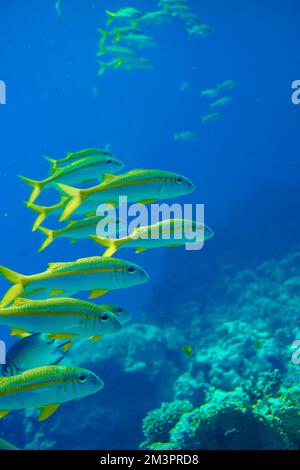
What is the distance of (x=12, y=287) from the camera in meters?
3.37

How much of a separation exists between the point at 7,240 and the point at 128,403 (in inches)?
3538

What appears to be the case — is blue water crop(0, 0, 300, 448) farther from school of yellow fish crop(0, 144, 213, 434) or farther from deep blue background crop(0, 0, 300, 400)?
school of yellow fish crop(0, 144, 213, 434)

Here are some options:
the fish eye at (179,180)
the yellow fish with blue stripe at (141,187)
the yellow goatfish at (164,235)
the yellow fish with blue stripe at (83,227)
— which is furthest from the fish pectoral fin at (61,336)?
the fish eye at (179,180)

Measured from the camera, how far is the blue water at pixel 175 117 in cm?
2645

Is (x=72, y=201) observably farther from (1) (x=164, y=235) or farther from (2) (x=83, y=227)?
(1) (x=164, y=235)

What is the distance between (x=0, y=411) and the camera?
289 cm

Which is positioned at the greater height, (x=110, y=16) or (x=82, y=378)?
(x=110, y=16)

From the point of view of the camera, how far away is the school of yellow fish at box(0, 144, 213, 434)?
2.91m

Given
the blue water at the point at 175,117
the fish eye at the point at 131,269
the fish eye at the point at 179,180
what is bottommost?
the fish eye at the point at 131,269

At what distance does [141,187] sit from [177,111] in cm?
6240

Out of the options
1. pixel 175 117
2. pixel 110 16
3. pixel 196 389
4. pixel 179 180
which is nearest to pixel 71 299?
pixel 179 180

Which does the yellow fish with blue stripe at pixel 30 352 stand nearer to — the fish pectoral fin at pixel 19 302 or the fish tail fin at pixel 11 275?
the fish pectoral fin at pixel 19 302

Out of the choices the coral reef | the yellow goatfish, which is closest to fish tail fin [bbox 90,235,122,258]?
the yellow goatfish

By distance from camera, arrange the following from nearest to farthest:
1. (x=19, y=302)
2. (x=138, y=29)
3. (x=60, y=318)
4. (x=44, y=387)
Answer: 1. (x=44, y=387)
2. (x=60, y=318)
3. (x=19, y=302)
4. (x=138, y=29)
